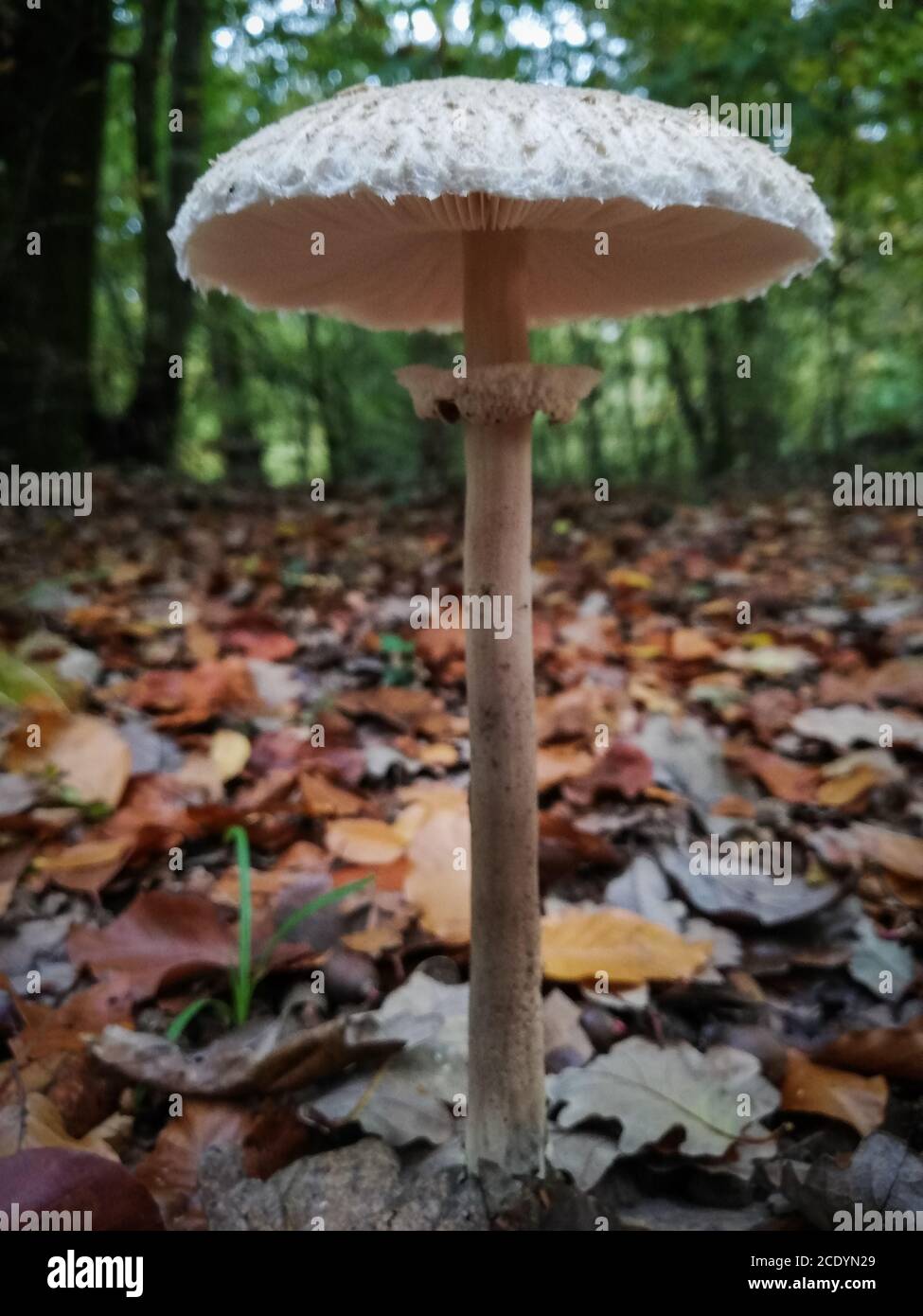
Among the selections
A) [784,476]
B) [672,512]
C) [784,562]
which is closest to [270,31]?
[672,512]

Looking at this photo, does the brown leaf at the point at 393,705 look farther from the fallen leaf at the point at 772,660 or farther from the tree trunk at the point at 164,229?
the tree trunk at the point at 164,229

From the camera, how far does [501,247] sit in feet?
5.50

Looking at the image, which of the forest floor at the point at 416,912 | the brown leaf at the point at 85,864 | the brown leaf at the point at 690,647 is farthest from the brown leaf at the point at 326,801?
the brown leaf at the point at 690,647

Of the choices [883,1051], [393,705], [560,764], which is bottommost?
[883,1051]

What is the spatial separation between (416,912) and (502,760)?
0.93 m

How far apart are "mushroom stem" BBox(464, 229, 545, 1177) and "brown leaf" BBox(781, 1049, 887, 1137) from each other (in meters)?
0.55

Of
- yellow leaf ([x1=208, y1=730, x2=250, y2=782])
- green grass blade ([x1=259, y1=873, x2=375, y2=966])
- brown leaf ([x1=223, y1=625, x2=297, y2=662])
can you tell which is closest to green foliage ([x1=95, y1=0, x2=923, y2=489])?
brown leaf ([x1=223, y1=625, x2=297, y2=662])

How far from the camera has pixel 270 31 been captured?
23.7 ft

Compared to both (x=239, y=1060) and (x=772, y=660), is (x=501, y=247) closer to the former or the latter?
(x=239, y=1060)

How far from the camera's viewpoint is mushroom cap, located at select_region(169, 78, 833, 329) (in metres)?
1.24

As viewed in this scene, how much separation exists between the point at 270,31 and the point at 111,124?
6249mm

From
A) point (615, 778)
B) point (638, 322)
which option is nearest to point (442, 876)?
point (615, 778)

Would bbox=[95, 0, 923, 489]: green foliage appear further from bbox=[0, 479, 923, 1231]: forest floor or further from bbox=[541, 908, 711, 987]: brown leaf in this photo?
bbox=[541, 908, 711, 987]: brown leaf

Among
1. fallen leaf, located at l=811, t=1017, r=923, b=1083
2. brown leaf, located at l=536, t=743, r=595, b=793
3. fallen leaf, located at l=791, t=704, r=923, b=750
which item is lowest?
fallen leaf, located at l=811, t=1017, r=923, b=1083
